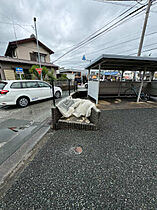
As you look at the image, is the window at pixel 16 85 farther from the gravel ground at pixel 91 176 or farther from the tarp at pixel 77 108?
the gravel ground at pixel 91 176

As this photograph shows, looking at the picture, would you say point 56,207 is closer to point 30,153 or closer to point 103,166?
point 103,166

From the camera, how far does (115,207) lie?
3.25 feet

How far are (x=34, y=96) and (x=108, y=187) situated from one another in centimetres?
526

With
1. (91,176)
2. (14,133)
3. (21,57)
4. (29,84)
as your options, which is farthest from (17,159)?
(21,57)

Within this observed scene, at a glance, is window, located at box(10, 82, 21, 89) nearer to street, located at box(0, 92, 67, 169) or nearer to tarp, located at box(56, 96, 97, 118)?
street, located at box(0, 92, 67, 169)

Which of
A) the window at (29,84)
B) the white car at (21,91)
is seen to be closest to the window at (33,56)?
the white car at (21,91)

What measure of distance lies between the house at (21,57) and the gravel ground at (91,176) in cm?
1138

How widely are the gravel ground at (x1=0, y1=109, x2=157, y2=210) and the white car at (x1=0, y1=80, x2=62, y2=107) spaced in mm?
3507

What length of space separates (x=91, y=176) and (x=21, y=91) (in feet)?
16.2

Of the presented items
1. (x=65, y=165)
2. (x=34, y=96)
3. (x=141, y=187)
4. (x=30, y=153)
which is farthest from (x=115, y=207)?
(x=34, y=96)

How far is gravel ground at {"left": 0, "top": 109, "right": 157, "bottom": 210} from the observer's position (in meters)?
1.04

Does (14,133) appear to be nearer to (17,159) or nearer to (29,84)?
(17,159)

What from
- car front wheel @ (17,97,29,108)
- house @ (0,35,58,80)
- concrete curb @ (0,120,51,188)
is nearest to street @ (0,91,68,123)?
car front wheel @ (17,97,29,108)

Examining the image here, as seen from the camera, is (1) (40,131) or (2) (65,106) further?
(2) (65,106)
